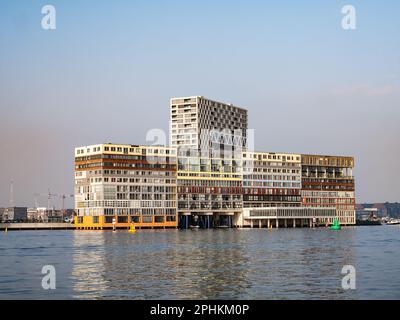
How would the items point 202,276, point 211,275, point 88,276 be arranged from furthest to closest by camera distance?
point 88,276
point 211,275
point 202,276

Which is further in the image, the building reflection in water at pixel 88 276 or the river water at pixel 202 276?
the building reflection in water at pixel 88 276

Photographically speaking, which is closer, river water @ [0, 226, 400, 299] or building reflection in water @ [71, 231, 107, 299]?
river water @ [0, 226, 400, 299]

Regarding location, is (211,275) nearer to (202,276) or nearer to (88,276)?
(202,276)

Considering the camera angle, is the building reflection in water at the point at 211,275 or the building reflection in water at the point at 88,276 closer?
the building reflection in water at the point at 211,275

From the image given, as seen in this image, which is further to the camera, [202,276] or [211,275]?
[211,275]

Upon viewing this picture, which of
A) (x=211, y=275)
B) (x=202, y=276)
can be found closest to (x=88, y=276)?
(x=202, y=276)

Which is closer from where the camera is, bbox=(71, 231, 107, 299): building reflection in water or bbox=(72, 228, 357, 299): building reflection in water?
bbox=(72, 228, 357, 299): building reflection in water

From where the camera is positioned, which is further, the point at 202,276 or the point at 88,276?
the point at 88,276

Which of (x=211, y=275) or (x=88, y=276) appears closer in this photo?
(x=211, y=275)

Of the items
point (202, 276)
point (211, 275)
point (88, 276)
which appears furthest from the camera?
point (88, 276)
